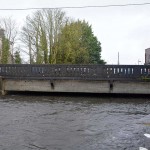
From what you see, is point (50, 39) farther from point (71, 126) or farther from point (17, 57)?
point (71, 126)

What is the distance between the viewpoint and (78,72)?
26234 mm

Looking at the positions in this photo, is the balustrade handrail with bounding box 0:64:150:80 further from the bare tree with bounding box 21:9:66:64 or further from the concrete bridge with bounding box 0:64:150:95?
the bare tree with bounding box 21:9:66:64

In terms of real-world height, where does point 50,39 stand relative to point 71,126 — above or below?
above

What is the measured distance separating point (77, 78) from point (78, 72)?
0.49m

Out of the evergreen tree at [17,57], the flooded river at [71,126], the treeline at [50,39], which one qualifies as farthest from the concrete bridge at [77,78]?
the evergreen tree at [17,57]

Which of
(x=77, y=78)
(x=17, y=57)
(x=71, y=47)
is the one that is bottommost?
(x=77, y=78)

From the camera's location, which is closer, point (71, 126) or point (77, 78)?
point (71, 126)

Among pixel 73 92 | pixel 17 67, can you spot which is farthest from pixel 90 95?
pixel 17 67

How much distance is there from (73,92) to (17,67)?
5.18 m

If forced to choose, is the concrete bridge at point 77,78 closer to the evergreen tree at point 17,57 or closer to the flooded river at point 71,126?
the flooded river at point 71,126

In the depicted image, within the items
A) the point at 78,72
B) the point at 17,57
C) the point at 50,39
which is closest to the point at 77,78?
the point at 78,72

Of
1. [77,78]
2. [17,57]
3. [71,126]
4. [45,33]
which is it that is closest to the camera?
[71,126]

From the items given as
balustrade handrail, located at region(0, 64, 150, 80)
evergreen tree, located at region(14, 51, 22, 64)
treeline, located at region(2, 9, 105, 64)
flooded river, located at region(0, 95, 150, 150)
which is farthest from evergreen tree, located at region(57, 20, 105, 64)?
flooded river, located at region(0, 95, 150, 150)

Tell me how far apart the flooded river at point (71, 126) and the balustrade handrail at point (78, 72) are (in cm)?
418
